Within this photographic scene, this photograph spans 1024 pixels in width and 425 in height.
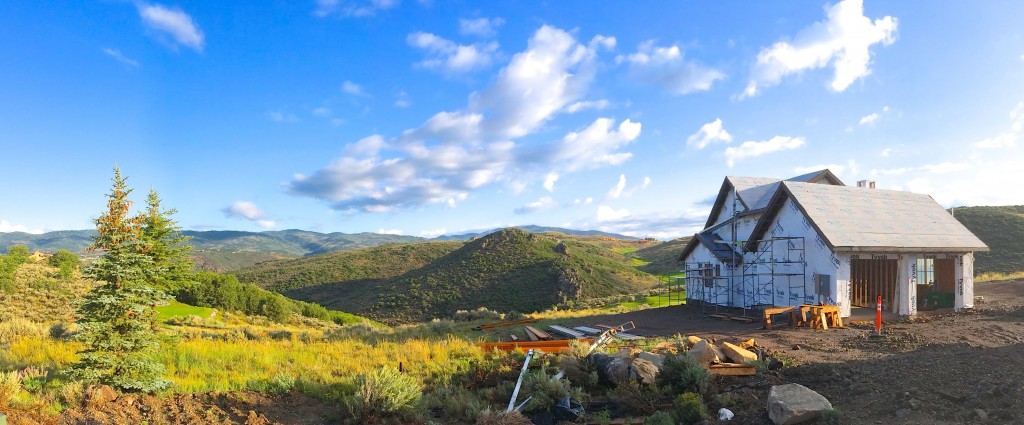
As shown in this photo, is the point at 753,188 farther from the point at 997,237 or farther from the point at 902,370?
the point at 997,237

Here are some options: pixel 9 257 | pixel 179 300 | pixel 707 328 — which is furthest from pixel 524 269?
pixel 9 257

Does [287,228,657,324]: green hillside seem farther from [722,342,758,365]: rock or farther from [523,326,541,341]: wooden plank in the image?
[722,342,758,365]: rock

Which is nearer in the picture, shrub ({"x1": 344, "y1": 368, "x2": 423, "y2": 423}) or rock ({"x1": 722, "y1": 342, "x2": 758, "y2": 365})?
shrub ({"x1": 344, "y1": 368, "x2": 423, "y2": 423})

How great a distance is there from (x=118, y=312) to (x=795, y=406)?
1133 cm

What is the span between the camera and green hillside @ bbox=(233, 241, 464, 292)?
216 feet

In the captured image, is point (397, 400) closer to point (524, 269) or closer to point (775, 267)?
point (775, 267)

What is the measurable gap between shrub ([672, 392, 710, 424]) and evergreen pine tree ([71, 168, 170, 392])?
356 inches

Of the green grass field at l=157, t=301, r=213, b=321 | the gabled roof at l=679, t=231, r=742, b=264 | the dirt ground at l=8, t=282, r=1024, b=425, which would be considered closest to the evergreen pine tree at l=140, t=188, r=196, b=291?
the dirt ground at l=8, t=282, r=1024, b=425

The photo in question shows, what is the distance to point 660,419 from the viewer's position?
7.86 meters

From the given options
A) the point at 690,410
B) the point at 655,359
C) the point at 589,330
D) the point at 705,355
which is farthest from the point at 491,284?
the point at 690,410

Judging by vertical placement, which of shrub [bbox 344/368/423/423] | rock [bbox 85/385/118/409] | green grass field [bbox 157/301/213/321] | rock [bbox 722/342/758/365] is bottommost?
green grass field [bbox 157/301/213/321]

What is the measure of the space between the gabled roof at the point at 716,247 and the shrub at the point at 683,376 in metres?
16.8

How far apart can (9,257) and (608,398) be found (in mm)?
41356

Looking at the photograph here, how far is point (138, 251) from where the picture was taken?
9570mm
